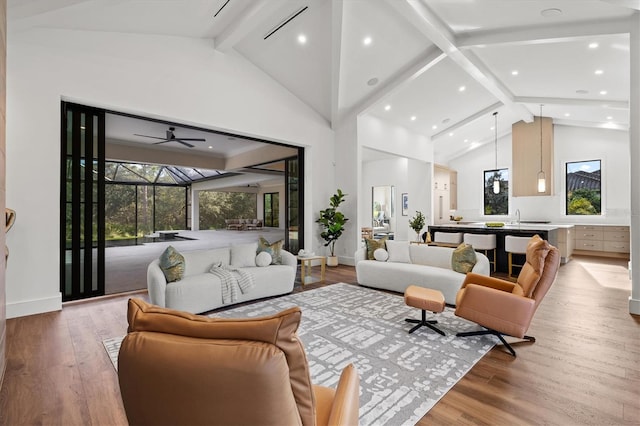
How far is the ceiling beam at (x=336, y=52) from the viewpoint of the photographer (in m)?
4.48

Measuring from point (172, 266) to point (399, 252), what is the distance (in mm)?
3302

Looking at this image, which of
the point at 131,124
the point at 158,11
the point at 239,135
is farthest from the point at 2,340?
the point at 131,124

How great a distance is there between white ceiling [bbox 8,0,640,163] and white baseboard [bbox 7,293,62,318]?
10.1 ft

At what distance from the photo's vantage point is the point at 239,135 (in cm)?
597

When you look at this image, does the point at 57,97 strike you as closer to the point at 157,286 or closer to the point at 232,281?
the point at 157,286

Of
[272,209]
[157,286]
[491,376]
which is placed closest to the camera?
[491,376]

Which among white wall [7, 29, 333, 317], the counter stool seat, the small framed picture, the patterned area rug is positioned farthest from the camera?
the small framed picture

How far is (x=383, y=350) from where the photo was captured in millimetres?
2863

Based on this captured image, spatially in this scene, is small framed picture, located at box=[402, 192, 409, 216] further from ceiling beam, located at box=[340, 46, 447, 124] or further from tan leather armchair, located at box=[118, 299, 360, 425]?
tan leather armchair, located at box=[118, 299, 360, 425]

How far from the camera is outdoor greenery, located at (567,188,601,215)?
28.4ft

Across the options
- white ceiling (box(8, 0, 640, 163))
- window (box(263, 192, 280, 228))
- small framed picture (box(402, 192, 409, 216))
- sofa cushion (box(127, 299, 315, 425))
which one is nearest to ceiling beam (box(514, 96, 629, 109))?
white ceiling (box(8, 0, 640, 163))

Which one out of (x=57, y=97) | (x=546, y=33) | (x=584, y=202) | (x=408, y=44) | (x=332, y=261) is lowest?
(x=332, y=261)

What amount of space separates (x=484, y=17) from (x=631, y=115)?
2218 mm

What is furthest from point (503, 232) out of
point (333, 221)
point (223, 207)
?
point (223, 207)
